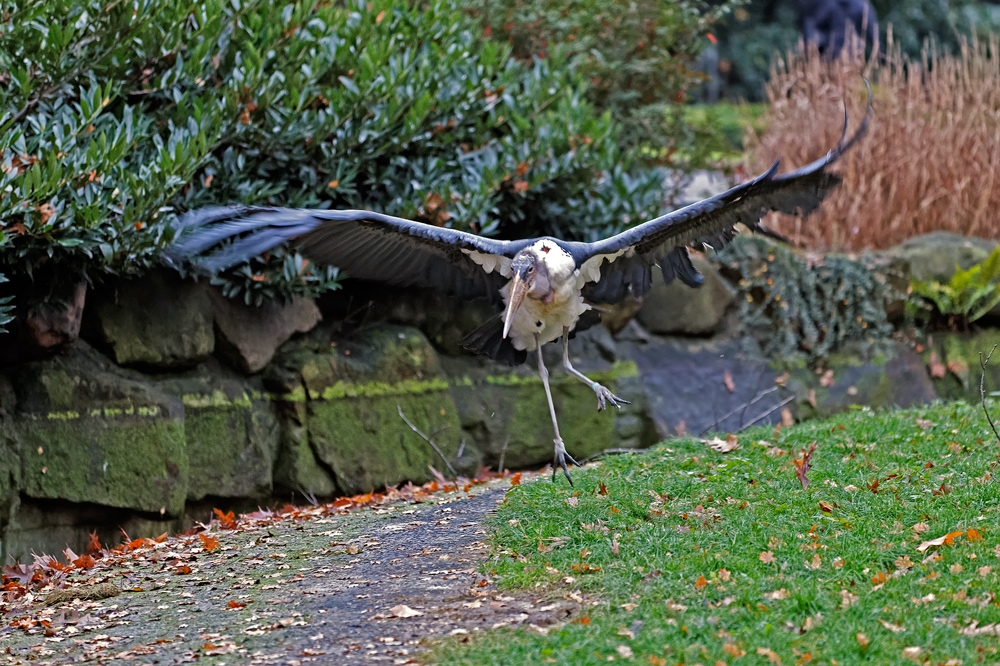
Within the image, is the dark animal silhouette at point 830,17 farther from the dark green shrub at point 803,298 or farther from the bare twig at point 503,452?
the bare twig at point 503,452

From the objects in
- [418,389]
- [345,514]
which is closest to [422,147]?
[418,389]

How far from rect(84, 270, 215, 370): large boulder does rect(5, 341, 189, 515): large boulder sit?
141 millimetres

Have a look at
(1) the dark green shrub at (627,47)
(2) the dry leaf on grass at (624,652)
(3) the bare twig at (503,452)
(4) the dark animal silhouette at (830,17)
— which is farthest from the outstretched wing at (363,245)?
(4) the dark animal silhouette at (830,17)

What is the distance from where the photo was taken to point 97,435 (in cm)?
584

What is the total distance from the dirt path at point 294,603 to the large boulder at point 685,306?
12.9 ft

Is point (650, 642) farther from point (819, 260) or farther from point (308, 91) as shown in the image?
point (819, 260)

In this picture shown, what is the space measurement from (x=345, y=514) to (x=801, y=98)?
7067 mm

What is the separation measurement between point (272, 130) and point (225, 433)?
2092mm

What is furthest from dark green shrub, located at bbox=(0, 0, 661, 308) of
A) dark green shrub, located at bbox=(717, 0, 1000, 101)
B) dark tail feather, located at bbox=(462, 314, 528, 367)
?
dark green shrub, located at bbox=(717, 0, 1000, 101)

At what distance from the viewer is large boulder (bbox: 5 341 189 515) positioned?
5.62 m

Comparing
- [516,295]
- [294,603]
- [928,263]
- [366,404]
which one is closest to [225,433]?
[366,404]

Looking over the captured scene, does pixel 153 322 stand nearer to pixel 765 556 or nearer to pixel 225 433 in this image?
pixel 225 433

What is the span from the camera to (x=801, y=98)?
33.3ft

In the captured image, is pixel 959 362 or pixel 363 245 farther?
pixel 959 362
